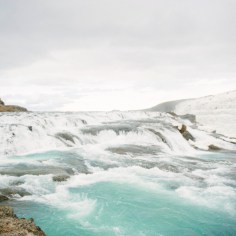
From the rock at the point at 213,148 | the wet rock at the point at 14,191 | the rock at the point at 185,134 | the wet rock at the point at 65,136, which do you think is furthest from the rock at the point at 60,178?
the rock at the point at 185,134

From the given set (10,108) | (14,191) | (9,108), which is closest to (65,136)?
(14,191)

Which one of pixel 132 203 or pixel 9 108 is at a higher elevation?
pixel 9 108

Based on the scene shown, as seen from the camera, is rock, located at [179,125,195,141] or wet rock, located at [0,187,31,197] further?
rock, located at [179,125,195,141]

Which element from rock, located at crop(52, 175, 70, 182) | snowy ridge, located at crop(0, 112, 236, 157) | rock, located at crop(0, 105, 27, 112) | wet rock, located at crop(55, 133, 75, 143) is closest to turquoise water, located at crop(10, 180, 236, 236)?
rock, located at crop(52, 175, 70, 182)

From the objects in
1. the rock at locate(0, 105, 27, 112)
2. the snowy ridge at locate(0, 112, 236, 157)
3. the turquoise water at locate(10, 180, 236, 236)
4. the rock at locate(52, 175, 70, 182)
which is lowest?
the turquoise water at locate(10, 180, 236, 236)

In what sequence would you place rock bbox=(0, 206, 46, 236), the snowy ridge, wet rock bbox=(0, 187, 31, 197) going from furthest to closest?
the snowy ridge → wet rock bbox=(0, 187, 31, 197) → rock bbox=(0, 206, 46, 236)

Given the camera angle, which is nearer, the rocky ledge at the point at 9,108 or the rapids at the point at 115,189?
the rapids at the point at 115,189

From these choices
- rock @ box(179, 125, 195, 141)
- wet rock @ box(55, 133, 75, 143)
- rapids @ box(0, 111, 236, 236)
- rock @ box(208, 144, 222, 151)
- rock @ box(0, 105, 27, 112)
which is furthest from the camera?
rock @ box(0, 105, 27, 112)

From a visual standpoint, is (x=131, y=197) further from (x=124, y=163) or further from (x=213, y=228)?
(x=124, y=163)

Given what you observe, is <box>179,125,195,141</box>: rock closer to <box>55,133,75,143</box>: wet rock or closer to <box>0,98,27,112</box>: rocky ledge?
<box>55,133,75,143</box>: wet rock

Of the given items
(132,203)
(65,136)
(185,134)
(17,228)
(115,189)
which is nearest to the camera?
(17,228)

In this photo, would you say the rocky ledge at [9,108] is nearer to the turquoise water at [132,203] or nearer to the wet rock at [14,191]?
the turquoise water at [132,203]

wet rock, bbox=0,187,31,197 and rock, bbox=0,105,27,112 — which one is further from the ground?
rock, bbox=0,105,27,112

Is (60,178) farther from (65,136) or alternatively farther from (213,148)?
(213,148)
